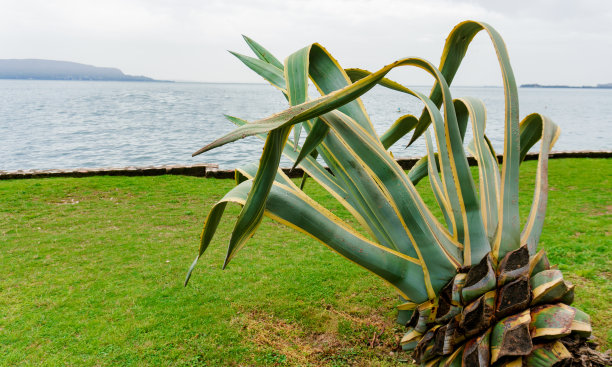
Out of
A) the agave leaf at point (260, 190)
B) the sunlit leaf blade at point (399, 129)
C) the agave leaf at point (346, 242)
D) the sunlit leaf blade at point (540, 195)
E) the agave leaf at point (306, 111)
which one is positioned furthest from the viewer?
the sunlit leaf blade at point (399, 129)

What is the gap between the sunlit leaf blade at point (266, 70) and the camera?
6.15 ft

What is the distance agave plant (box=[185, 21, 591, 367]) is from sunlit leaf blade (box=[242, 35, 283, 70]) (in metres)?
0.11

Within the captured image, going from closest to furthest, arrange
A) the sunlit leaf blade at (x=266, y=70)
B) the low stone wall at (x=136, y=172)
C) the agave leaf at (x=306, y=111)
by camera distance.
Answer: the agave leaf at (x=306, y=111)
the sunlit leaf blade at (x=266, y=70)
the low stone wall at (x=136, y=172)

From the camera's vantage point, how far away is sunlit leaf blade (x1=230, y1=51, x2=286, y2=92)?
6.15ft

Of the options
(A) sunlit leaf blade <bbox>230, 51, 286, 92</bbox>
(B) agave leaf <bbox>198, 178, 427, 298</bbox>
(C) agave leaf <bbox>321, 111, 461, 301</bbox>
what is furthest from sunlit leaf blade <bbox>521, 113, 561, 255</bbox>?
(A) sunlit leaf blade <bbox>230, 51, 286, 92</bbox>

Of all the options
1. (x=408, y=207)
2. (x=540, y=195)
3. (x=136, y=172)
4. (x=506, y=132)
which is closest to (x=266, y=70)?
(x=408, y=207)

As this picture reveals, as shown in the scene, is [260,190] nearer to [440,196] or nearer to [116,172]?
[440,196]

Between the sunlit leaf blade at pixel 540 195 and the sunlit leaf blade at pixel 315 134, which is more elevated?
the sunlit leaf blade at pixel 315 134

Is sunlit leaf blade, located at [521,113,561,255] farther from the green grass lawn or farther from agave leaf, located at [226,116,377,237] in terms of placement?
the green grass lawn

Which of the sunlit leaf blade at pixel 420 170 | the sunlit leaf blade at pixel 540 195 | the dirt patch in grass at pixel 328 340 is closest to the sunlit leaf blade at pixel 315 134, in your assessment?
the sunlit leaf blade at pixel 540 195

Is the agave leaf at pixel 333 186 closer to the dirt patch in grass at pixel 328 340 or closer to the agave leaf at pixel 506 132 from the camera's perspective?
the agave leaf at pixel 506 132

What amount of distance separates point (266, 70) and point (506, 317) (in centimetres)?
137

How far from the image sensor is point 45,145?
17125 millimetres

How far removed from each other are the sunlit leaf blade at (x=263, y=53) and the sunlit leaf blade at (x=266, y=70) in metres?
0.06
